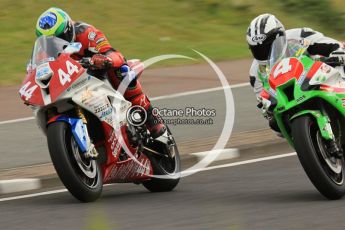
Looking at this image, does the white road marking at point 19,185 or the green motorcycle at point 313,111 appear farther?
the white road marking at point 19,185

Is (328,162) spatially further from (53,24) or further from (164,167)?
(53,24)

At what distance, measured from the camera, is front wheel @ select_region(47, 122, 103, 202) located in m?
8.04

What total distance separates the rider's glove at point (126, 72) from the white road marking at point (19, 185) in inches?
65.7

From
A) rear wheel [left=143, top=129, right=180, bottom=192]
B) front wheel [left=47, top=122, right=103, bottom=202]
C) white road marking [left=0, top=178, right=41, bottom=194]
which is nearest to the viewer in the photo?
front wheel [left=47, top=122, right=103, bottom=202]

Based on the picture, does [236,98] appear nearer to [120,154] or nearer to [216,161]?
[216,161]

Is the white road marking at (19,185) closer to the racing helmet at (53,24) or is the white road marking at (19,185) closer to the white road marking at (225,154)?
the racing helmet at (53,24)

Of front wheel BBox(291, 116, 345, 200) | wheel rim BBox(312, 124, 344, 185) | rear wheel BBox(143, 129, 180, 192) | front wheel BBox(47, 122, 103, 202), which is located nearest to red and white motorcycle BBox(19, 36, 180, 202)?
front wheel BBox(47, 122, 103, 202)

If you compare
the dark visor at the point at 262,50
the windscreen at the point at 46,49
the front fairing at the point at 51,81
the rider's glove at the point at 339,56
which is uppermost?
the rider's glove at the point at 339,56

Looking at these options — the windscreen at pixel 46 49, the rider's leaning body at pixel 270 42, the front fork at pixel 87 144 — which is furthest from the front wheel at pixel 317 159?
the windscreen at pixel 46 49

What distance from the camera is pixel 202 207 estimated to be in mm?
8148

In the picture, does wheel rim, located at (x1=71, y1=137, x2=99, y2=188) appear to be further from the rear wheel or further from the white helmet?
the white helmet

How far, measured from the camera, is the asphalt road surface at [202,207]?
7.33m

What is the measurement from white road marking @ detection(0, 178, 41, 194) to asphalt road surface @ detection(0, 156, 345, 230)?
60 centimetres

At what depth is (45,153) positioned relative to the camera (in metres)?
11.5
